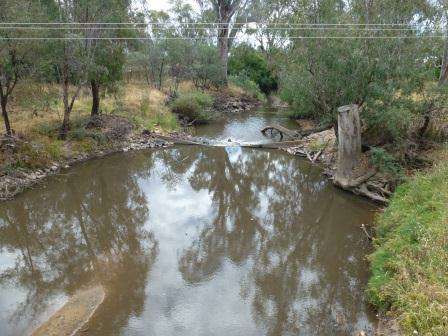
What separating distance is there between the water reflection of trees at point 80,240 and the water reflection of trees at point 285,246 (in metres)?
1.32

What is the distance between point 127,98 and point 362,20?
1329cm

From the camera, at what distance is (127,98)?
76.7ft

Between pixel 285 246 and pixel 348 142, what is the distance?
4.79 m

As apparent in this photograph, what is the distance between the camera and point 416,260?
679 cm

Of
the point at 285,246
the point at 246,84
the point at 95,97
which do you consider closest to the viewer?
the point at 285,246

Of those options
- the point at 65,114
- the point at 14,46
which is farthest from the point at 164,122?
the point at 14,46

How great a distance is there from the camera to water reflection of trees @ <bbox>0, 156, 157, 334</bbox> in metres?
7.88

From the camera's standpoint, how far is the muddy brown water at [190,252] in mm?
7078

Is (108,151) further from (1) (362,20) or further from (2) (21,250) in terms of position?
(1) (362,20)

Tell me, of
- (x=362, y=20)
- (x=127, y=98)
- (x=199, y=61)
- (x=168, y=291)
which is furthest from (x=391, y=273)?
(x=199, y=61)

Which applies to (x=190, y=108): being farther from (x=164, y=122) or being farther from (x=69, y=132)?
(x=69, y=132)

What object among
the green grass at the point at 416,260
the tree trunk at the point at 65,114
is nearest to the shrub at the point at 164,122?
the tree trunk at the point at 65,114

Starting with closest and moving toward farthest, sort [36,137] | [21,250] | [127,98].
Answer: [21,250], [36,137], [127,98]

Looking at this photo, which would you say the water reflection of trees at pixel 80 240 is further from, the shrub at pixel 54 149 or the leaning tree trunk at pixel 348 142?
the leaning tree trunk at pixel 348 142
